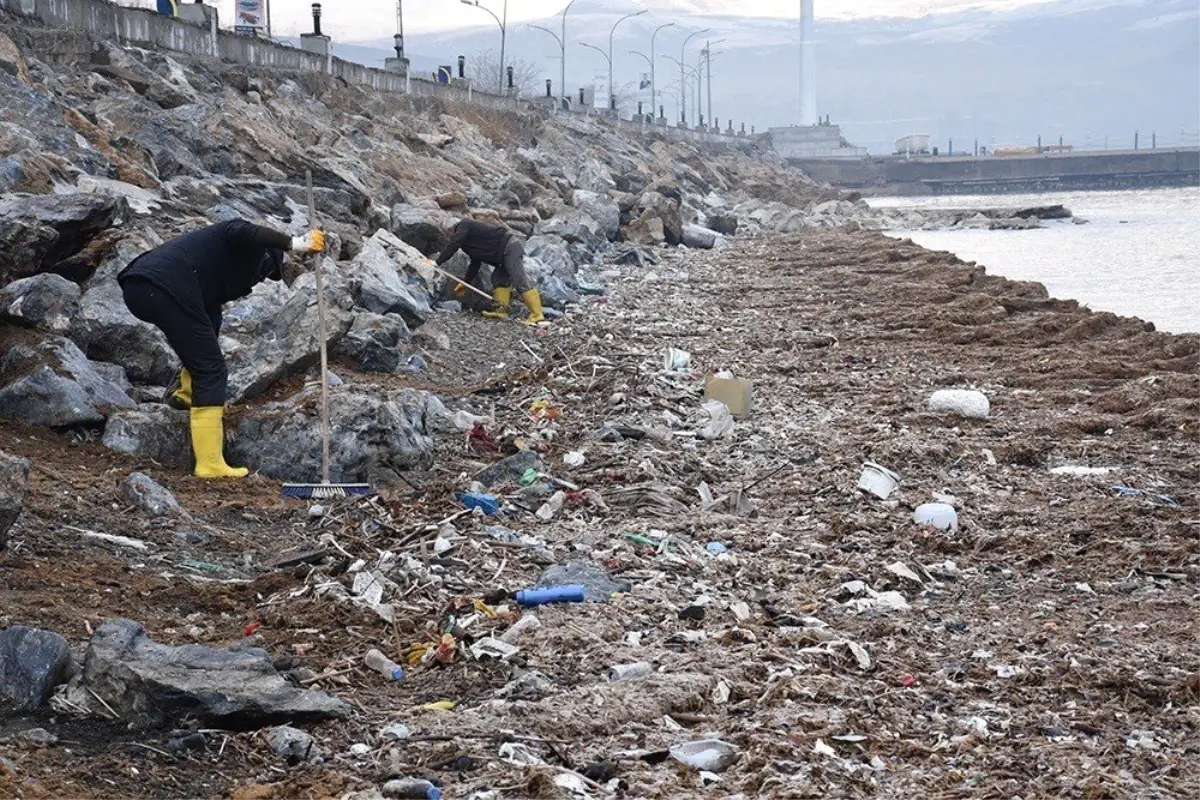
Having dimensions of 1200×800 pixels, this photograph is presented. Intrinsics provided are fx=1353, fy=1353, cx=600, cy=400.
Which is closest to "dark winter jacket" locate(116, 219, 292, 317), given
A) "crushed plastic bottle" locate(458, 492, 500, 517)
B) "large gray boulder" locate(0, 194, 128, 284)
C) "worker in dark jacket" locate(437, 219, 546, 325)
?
"large gray boulder" locate(0, 194, 128, 284)

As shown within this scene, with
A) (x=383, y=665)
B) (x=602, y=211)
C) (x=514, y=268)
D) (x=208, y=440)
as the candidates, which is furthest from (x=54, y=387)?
(x=602, y=211)

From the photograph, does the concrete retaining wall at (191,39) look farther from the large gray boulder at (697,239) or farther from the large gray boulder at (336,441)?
the large gray boulder at (336,441)

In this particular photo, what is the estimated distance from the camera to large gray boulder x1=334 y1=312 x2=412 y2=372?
34.8 feet

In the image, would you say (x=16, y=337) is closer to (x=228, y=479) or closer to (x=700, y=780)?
(x=228, y=479)

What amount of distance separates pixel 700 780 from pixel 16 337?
5810 mm

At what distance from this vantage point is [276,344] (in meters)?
9.09

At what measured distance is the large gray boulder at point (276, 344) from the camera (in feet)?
28.9

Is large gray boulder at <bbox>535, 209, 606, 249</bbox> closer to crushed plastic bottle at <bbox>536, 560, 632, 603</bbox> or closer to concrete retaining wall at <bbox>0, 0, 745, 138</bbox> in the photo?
concrete retaining wall at <bbox>0, 0, 745, 138</bbox>

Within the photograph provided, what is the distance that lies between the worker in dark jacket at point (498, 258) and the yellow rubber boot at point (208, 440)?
25.2ft

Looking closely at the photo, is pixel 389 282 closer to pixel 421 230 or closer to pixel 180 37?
pixel 421 230

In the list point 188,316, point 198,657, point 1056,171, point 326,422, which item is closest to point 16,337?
point 188,316

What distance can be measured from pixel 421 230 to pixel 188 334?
9025 mm

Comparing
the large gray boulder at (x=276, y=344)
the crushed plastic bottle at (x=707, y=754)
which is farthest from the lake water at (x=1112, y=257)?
the crushed plastic bottle at (x=707, y=754)

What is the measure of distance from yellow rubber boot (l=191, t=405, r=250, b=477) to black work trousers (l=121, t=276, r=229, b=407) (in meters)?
0.05
